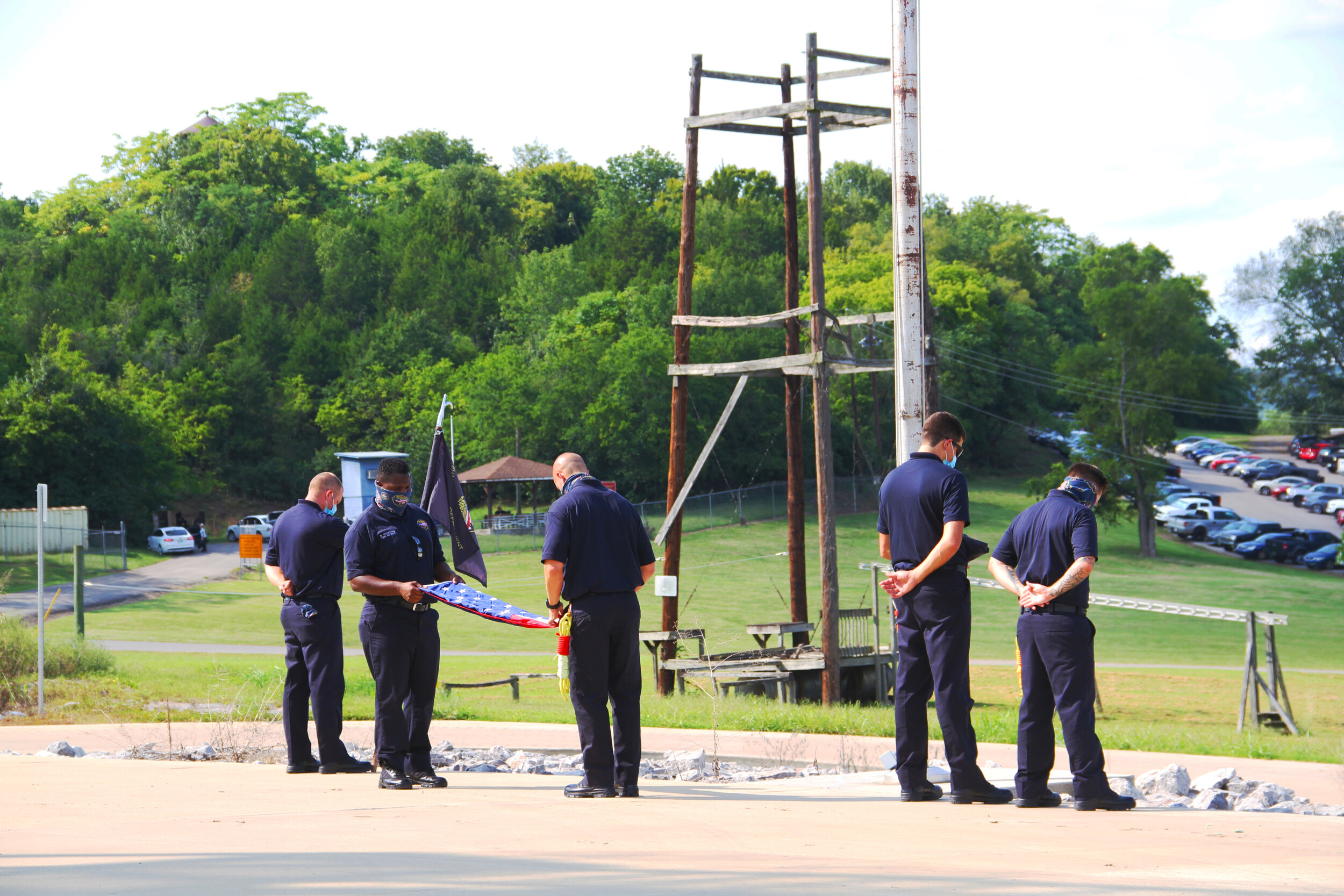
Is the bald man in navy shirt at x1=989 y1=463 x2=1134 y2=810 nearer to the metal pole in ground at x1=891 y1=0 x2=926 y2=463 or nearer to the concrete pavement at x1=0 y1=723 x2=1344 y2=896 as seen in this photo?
the concrete pavement at x1=0 y1=723 x2=1344 y2=896

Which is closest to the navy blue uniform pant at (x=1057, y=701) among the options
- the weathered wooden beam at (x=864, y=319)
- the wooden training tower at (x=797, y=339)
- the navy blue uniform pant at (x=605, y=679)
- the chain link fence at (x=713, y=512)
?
the navy blue uniform pant at (x=605, y=679)

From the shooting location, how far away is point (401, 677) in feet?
25.6

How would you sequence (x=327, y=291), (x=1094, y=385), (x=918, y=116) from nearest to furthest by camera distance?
(x=918, y=116)
(x=1094, y=385)
(x=327, y=291)

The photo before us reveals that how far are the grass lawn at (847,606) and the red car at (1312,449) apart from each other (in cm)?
2895

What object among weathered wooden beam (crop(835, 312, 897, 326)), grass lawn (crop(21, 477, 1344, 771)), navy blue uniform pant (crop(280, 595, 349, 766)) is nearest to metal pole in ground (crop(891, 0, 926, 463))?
grass lawn (crop(21, 477, 1344, 771))

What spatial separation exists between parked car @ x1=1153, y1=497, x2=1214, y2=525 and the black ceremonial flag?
184 ft

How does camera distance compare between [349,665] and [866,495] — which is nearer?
[349,665]

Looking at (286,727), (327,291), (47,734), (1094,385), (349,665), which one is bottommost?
(349,665)

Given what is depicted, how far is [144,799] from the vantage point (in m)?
7.35

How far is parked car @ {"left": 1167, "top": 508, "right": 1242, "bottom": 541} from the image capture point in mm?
61125

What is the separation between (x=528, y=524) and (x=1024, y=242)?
7083 centimetres

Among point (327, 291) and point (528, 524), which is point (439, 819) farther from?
point (327, 291)

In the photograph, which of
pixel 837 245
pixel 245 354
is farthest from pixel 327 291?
pixel 837 245

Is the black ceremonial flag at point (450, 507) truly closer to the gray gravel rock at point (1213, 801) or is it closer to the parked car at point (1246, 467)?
the gray gravel rock at point (1213, 801)
